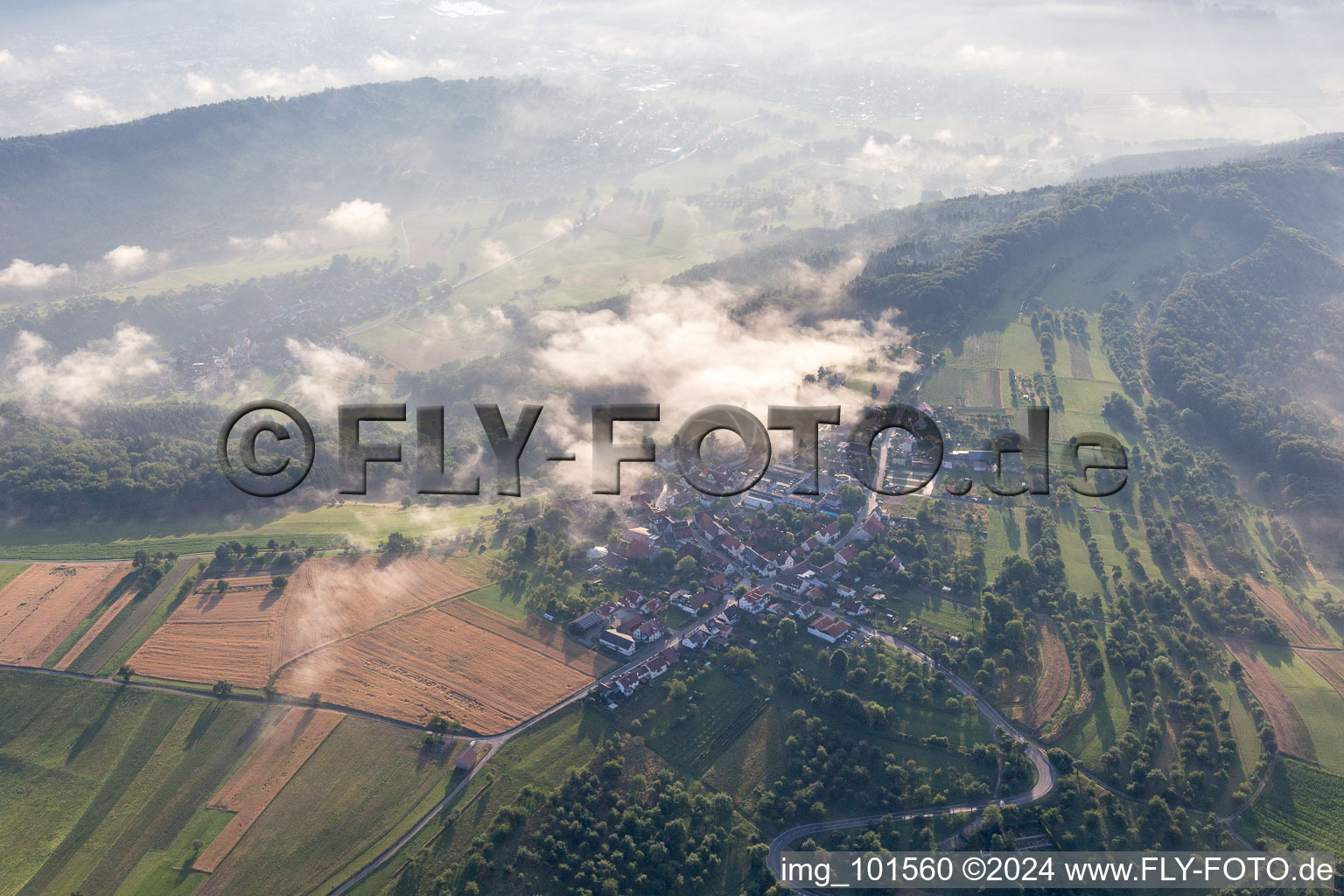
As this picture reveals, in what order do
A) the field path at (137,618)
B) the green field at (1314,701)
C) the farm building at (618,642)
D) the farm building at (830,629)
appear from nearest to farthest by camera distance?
1. the green field at (1314,701)
2. the field path at (137,618)
3. the farm building at (618,642)
4. the farm building at (830,629)

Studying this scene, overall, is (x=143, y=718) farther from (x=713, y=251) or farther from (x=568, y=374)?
(x=713, y=251)

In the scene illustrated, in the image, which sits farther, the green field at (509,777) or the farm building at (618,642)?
the farm building at (618,642)

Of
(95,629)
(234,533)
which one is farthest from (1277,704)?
(95,629)

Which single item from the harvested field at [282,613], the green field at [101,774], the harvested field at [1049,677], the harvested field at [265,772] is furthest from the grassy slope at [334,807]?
the harvested field at [1049,677]

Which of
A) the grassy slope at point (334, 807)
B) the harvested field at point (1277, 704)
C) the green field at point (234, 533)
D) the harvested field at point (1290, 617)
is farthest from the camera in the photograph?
the green field at point (234, 533)

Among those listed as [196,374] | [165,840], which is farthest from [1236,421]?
[196,374]

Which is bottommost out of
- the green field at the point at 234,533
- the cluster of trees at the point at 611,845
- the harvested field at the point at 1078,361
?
the cluster of trees at the point at 611,845

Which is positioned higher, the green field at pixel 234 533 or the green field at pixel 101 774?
the green field at pixel 234 533

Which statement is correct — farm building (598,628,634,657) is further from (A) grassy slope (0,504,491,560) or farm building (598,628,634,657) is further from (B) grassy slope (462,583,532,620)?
(A) grassy slope (0,504,491,560)

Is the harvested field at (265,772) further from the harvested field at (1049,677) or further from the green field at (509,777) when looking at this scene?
the harvested field at (1049,677)
